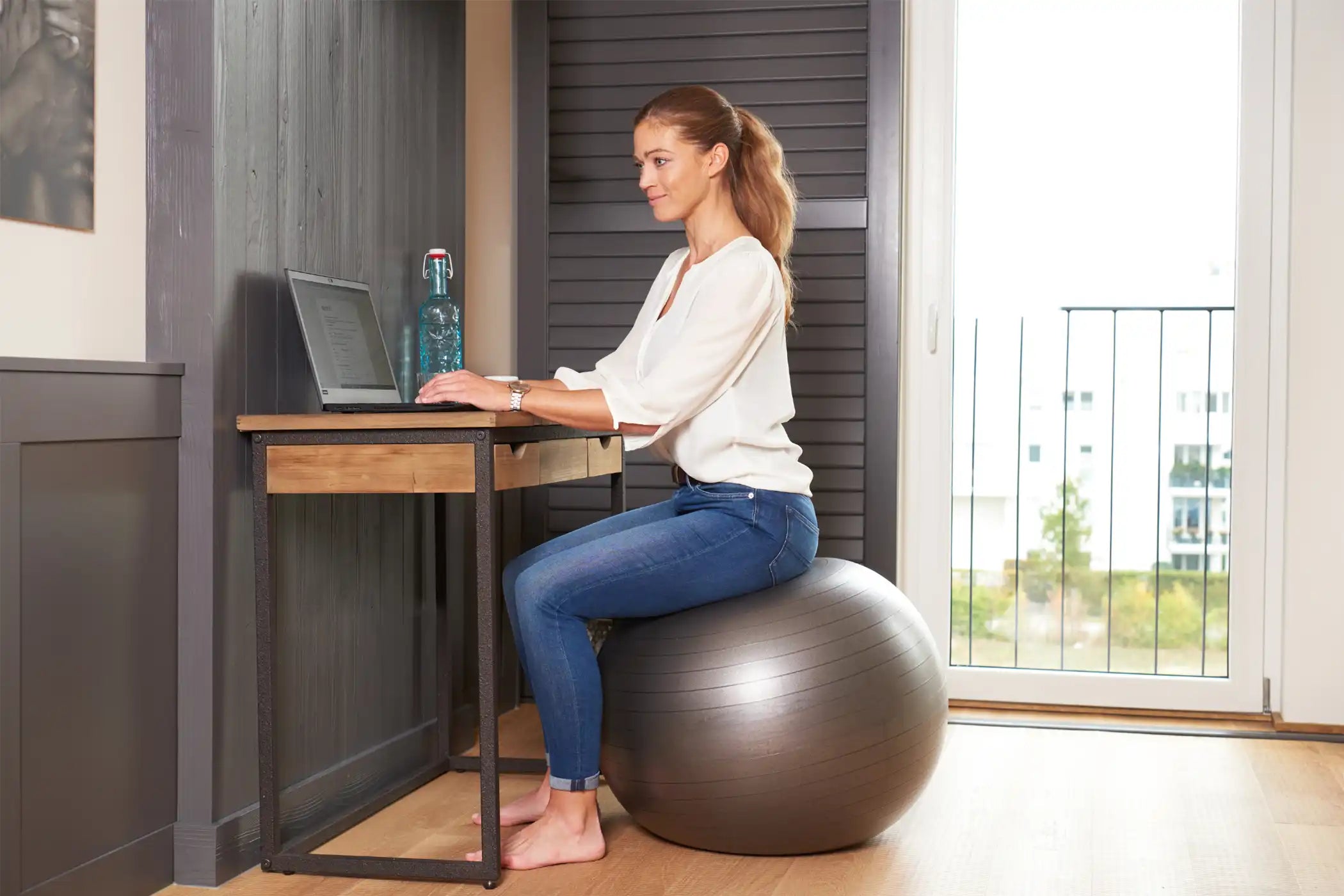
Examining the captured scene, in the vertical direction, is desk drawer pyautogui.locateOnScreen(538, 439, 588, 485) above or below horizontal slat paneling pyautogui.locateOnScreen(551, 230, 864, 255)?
below

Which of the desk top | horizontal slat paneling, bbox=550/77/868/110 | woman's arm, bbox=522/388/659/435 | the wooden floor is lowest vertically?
the wooden floor

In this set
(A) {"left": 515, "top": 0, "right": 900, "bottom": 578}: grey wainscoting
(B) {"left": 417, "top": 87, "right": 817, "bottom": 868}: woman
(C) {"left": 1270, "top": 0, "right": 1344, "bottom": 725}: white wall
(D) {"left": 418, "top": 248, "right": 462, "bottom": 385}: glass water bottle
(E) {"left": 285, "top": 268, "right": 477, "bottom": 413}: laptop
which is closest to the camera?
(B) {"left": 417, "top": 87, "right": 817, "bottom": 868}: woman

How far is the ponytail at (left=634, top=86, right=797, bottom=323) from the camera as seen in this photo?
2.37m

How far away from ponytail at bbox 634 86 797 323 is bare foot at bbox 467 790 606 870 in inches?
37.7

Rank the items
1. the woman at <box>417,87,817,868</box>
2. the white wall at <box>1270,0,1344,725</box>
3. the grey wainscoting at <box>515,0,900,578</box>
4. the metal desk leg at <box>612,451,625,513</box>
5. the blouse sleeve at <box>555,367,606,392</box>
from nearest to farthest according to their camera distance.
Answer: the woman at <box>417,87,817,868</box> → the blouse sleeve at <box>555,367,606,392</box> → the metal desk leg at <box>612,451,625,513</box> → the white wall at <box>1270,0,1344,725</box> → the grey wainscoting at <box>515,0,900,578</box>

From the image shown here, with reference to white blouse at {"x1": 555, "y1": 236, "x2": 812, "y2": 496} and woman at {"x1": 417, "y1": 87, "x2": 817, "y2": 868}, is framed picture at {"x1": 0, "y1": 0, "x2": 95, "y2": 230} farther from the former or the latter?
white blouse at {"x1": 555, "y1": 236, "x2": 812, "y2": 496}

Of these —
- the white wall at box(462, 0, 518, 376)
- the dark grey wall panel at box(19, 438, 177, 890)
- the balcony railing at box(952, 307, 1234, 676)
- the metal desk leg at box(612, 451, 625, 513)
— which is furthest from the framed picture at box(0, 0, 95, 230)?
the balcony railing at box(952, 307, 1234, 676)

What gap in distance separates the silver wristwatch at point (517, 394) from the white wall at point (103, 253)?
0.62 m

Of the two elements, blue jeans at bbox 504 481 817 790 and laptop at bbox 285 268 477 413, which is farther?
laptop at bbox 285 268 477 413

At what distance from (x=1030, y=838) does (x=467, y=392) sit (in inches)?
52.4

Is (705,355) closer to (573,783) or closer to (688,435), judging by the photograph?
(688,435)

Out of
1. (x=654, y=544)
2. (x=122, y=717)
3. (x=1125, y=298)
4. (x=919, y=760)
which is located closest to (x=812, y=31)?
(x=1125, y=298)

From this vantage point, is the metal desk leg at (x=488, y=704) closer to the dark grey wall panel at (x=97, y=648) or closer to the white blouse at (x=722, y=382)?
the white blouse at (x=722, y=382)

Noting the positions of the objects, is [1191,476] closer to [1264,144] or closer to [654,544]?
[1264,144]
